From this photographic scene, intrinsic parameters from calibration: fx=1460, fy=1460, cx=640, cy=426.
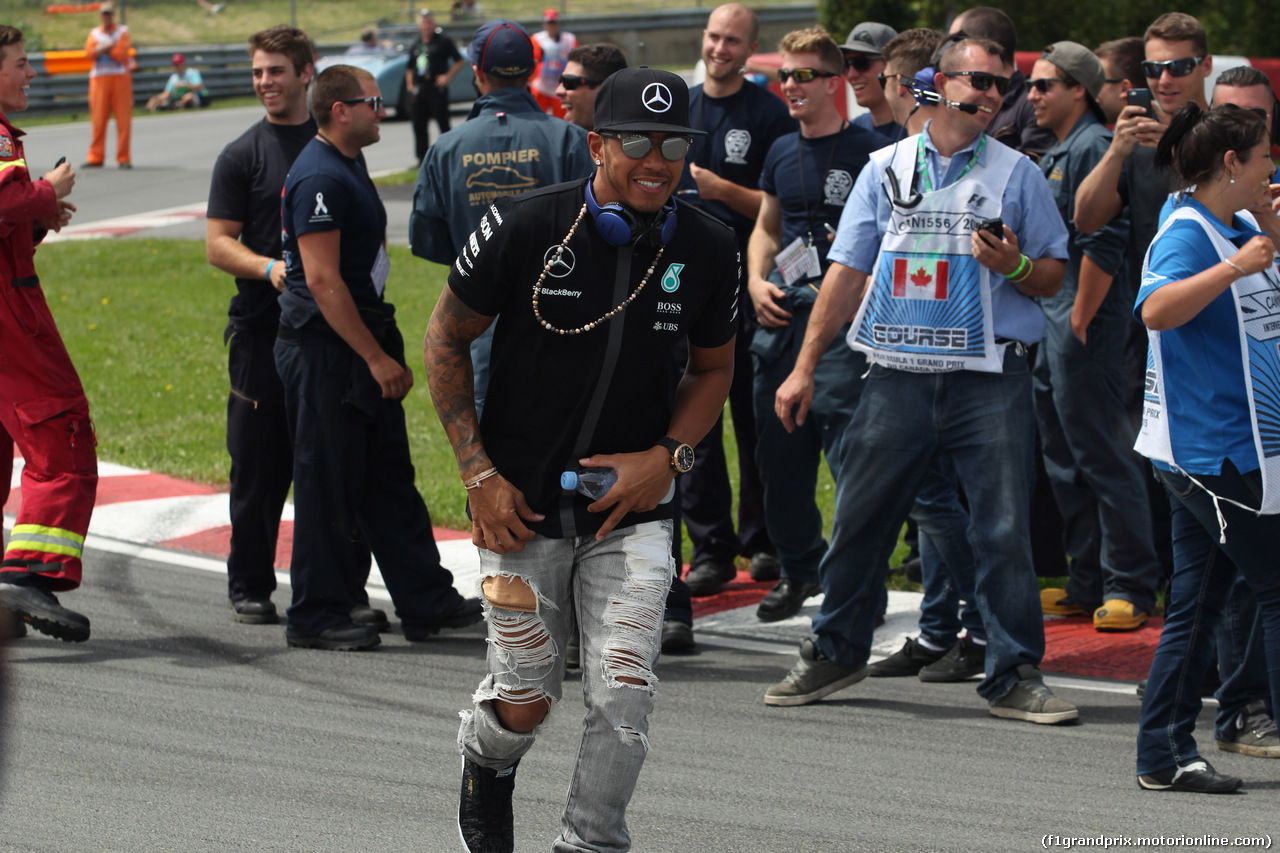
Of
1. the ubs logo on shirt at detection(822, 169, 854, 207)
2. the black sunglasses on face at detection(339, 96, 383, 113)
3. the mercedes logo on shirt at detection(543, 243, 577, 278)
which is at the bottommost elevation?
the ubs logo on shirt at detection(822, 169, 854, 207)

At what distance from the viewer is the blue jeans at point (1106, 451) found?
6480 mm

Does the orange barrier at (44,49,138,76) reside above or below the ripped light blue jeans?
above

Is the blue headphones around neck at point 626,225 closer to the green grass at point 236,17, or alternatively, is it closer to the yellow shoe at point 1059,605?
the yellow shoe at point 1059,605

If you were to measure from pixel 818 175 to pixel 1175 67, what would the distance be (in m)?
1.61

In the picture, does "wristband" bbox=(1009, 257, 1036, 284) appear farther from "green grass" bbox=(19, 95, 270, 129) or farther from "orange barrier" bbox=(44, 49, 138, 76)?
"orange barrier" bbox=(44, 49, 138, 76)

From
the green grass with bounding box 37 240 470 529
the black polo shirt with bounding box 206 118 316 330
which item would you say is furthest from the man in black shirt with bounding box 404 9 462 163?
the black polo shirt with bounding box 206 118 316 330

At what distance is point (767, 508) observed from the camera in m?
6.75

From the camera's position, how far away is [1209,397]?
441cm

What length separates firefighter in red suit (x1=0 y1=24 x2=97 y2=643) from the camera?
5.73m

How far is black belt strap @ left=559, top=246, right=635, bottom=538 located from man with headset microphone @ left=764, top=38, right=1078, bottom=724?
169 cm

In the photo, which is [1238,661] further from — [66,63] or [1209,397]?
[66,63]

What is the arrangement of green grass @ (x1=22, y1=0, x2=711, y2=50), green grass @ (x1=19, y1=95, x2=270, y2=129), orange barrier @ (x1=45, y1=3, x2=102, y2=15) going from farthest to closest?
orange barrier @ (x1=45, y1=3, x2=102, y2=15)
green grass @ (x1=22, y1=0, x2=711, y2=50)
green grass @ (x1=19, y1=95, x2=270, y2=129)

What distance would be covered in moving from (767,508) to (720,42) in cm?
229

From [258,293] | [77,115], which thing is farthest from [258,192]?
[77,115]
